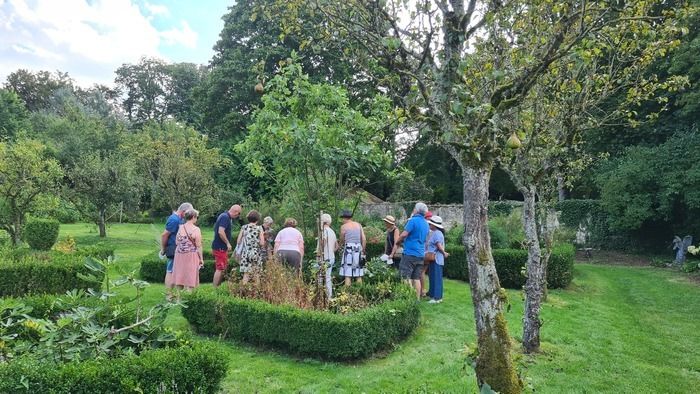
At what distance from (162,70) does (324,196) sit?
49950mm

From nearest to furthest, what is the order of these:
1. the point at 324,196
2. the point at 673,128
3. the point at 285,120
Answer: the point at 285,120
the point at 324,196
the point at 673,128

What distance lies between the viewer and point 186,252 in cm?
748

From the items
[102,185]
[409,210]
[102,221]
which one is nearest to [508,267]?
[409,210]

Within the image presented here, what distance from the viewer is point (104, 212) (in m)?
19.7

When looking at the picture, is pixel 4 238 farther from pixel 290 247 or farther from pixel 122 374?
pixel 122 374

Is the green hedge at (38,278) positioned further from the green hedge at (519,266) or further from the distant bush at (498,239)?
the distant bush at (498,239)

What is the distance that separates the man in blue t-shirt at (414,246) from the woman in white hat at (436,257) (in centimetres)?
45

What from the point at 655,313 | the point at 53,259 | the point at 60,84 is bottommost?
the point at 655,313

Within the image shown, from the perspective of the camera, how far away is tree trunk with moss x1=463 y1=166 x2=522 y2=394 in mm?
3330

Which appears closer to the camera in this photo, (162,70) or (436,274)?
(436,274)

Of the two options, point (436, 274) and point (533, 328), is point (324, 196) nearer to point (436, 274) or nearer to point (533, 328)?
point (436, 274)

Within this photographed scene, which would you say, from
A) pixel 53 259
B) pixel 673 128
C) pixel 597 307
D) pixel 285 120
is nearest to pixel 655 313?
pixel 597 307

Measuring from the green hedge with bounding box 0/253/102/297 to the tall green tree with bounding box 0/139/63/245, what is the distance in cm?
711

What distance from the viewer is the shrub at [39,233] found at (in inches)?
531
